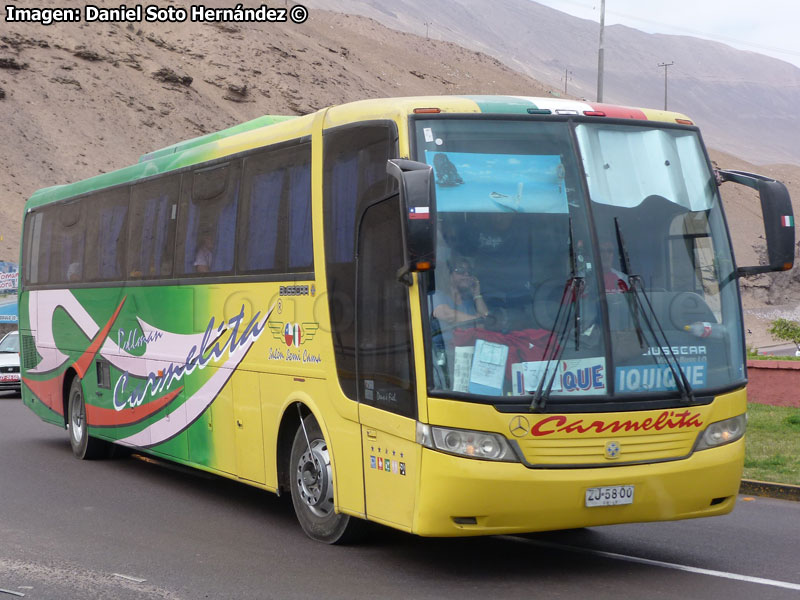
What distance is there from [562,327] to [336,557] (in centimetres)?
237

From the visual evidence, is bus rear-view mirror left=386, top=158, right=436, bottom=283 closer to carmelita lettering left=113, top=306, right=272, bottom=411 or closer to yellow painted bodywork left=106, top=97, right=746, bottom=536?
yellow painted bodywork left=106, top=97, right=746, bottom=536

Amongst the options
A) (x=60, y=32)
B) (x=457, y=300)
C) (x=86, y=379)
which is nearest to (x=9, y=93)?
(x=60, y=32)

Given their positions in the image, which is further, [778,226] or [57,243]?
[57,243]

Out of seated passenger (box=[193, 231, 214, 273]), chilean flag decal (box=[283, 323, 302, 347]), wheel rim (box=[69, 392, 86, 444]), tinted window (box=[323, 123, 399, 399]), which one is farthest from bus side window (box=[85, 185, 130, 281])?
tinted window (box=[323, 123, 399, 399])

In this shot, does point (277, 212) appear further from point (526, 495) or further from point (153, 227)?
point (526, 495)

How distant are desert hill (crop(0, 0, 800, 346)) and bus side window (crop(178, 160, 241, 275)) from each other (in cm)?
3811

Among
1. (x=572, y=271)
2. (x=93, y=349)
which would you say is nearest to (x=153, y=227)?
(x=93, y=349)

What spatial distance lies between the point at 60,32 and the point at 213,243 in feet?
197

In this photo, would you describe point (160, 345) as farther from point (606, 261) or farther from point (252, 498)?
point (606, 261)

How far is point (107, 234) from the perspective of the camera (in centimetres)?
1323

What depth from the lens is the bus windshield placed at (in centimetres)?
712

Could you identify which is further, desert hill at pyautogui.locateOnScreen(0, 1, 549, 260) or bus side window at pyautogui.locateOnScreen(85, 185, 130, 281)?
desert hill at pyautogui.locateOnScreen(0, 1, 549, 260)

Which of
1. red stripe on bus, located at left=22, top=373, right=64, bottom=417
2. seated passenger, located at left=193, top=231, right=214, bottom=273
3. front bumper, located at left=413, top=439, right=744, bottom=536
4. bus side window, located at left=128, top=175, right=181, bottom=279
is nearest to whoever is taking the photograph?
front bumper, located at left=413, top=439, right=744, bottom=536

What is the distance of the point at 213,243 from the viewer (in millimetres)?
10461
